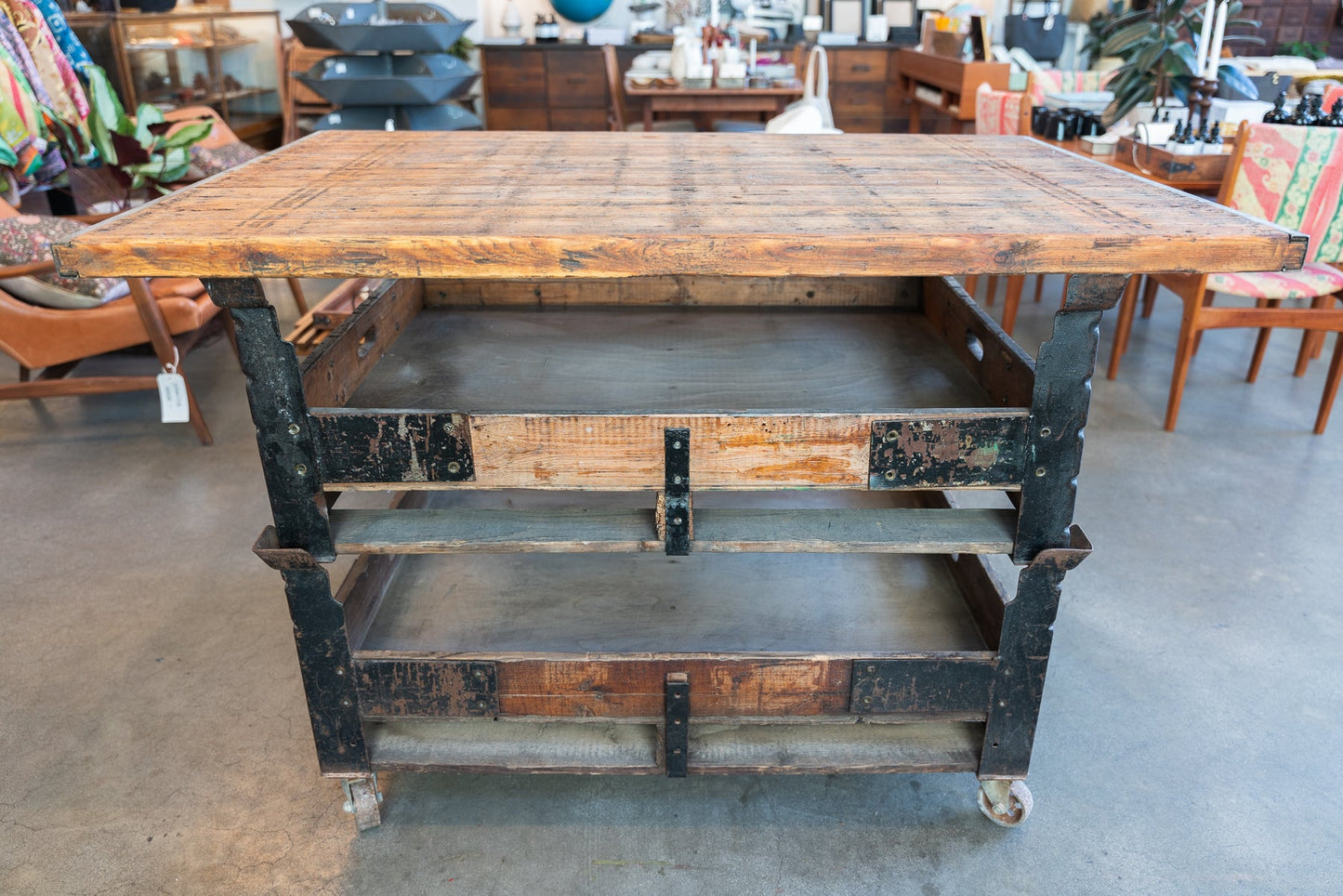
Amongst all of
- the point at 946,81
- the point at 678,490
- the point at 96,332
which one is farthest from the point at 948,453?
the point at 946,81

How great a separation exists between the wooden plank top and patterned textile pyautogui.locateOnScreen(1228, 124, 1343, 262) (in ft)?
5.14

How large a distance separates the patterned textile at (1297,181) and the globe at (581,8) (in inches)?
206

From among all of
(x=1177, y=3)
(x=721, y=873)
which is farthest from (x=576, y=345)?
(x=1177, y=3)

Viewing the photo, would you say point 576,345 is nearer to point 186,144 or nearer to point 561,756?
point 561,756

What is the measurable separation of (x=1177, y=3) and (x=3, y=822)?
405 cm

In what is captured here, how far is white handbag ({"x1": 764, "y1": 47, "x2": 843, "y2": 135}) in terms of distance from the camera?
10.9 ft

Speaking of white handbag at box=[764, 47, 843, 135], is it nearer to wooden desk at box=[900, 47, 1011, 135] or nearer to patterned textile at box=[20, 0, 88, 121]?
wooden desk at box=[900, 47, 1011, 135]

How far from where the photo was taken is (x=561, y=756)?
1.48m

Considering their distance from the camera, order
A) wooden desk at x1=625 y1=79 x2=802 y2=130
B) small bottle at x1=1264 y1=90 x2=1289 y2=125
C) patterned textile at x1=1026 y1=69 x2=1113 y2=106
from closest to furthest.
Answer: small bottle at x1=1264 y1=90 x2=1289 y2=125 → patterned textile at x1=1026 y1=69 x2=1113 y2=106 → wooden desk at x1=625 y1=79 x2=802 y2=130

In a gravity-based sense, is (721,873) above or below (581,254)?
below

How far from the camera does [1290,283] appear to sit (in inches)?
114

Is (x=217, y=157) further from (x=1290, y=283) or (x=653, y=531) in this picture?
(x=1290, y=283)

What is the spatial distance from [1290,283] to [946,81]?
2894mm

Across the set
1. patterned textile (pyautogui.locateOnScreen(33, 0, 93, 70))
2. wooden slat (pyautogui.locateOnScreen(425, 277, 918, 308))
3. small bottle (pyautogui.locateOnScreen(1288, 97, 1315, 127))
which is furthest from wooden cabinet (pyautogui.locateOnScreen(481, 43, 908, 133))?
wooden slat (pyautogui.locateOnScreen(425, 277, 918, 308))
